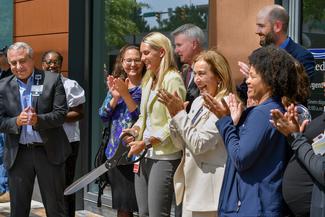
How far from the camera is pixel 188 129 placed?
4.31 metres

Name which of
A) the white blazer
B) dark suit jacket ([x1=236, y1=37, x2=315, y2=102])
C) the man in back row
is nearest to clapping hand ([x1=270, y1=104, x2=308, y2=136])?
the white blazer

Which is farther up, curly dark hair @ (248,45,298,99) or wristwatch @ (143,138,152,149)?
curly dark hair @ (248,45,298,99)

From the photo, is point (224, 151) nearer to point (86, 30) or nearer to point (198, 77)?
point (198, 77)

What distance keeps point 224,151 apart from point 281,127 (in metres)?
1.02

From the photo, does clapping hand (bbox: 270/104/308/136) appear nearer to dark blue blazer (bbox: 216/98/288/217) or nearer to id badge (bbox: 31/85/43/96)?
dark blue blazer (bbox: 216/98/288/217)

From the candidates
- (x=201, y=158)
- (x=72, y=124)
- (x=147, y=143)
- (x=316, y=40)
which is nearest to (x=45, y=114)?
(x=147, y=143)

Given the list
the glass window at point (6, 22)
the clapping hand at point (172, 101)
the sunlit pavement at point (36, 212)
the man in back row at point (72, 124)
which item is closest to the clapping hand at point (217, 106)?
the clapping hand at point (172, 101)

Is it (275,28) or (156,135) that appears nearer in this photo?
(275,28)

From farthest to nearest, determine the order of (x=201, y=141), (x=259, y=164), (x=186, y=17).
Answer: (x=186, y=17)
(x=201, y=141)
(x=259, y=164)

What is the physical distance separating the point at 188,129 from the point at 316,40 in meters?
1.80

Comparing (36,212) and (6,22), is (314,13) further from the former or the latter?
(6,22)

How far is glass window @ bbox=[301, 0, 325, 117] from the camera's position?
5.34 metres

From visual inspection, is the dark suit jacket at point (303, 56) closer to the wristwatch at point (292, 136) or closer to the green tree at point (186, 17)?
the wristwatch at point (292, 136)

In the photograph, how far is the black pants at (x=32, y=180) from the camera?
18.4ft
